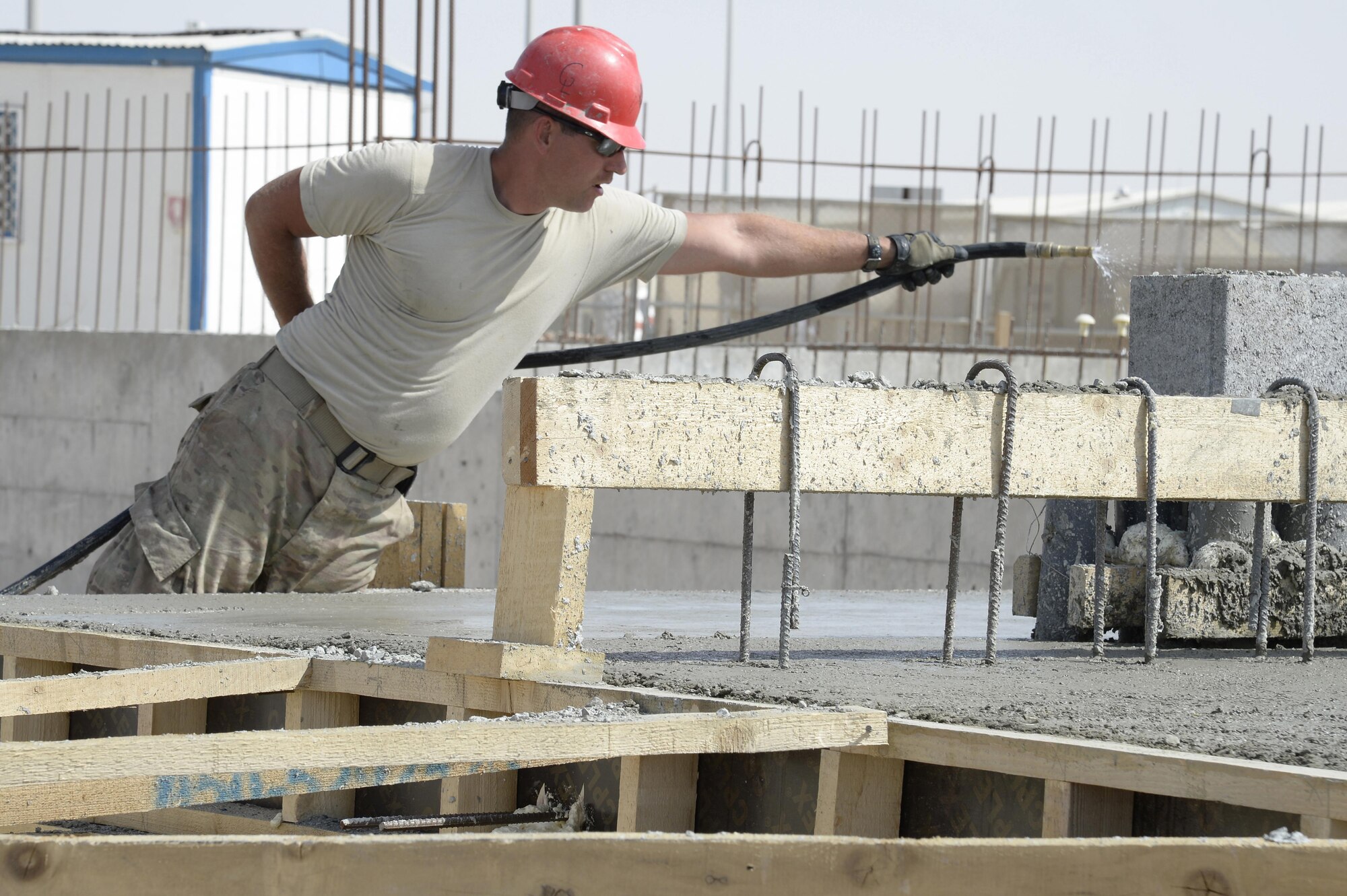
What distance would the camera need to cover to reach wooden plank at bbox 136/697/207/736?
3930 mm

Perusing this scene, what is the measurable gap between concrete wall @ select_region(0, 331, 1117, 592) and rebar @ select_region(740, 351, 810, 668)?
4.44m

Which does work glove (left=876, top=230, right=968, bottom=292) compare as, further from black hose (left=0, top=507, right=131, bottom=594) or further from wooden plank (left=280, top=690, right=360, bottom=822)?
black hose (left=0, top=507, right=131, bottom=594)

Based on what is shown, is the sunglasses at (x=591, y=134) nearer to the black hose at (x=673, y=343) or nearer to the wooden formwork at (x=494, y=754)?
the black hose at (x=673, y=343)

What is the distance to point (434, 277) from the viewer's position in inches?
190

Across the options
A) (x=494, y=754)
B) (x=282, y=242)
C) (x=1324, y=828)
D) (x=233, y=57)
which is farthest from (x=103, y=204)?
(x=1324, y=828)

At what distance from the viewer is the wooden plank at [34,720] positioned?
165 inches

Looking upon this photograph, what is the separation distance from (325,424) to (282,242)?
618mm

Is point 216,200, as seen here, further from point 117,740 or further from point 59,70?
point 117,740

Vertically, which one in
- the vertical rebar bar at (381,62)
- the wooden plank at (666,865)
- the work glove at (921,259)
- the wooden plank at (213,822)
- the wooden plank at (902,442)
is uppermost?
the vertical rebar bar at (381,62)

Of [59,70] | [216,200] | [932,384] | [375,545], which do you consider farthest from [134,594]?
[59,70]

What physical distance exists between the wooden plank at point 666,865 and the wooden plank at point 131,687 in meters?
1.30

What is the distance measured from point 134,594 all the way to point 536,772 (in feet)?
8.13

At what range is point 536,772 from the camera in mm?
3492

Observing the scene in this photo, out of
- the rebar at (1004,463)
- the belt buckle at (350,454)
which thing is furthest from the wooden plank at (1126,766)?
the belt buckle at (350,454)
